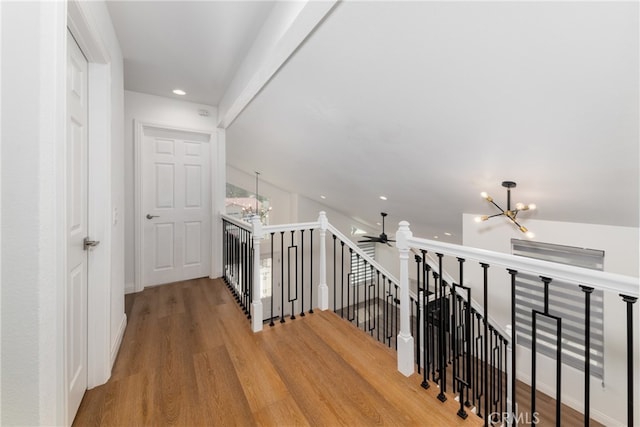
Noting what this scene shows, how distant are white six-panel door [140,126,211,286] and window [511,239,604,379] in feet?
14.1

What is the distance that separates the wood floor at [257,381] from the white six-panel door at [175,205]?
112 centimetres

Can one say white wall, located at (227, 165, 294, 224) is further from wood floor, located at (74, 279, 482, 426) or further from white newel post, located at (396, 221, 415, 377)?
white newel post, located at (396, 221, 415, 377)

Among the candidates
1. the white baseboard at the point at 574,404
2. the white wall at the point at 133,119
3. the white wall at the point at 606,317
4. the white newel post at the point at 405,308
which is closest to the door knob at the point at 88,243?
the white wall at the point at 133,119

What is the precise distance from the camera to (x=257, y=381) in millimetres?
1721

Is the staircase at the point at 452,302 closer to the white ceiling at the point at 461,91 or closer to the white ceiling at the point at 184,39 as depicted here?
the white ceiling at the point at 461,91

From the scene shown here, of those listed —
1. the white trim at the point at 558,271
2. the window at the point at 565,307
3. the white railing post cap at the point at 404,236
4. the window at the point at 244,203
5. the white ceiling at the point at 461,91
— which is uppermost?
the white ceiling at the point at 461,91

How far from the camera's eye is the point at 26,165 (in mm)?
958

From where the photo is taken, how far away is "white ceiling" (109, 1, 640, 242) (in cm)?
155

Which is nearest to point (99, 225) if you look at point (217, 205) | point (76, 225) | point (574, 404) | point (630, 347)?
point (76, 225)

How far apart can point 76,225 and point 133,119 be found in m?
2.31

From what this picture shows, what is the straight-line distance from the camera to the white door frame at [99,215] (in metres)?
1.68

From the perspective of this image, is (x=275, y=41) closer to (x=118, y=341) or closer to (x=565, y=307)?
(x=118, y=341)

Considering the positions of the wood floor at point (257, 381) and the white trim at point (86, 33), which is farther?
the wood floor at point (257, 381)

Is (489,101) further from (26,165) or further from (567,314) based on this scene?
(567,314)
